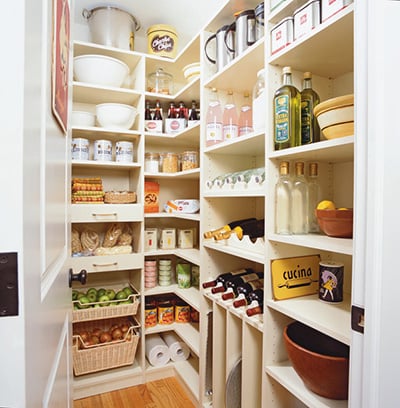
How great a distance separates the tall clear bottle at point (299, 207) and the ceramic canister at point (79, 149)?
4.54 ft

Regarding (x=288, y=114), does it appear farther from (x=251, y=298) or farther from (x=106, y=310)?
(x=106, y=310)

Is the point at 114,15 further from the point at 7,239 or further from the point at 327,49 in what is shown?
the point at 7,239

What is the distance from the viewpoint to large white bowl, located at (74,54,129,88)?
180cm

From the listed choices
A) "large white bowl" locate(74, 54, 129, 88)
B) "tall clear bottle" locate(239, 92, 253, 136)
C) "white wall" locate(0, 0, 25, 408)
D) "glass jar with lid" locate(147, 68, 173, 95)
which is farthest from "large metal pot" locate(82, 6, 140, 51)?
"white wall" locate(0, 0, 25, 408)

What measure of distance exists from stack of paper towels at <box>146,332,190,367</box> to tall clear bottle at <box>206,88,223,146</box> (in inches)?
60.1

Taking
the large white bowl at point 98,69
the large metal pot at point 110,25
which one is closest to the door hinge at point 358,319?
the large white bowl at point 98,69

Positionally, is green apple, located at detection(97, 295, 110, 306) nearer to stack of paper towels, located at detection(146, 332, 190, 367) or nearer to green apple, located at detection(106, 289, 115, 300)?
green apple, located at detection(106, 289, 115, 300)

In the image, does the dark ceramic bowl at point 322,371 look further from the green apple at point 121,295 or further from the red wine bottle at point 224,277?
the green apple at point 121,295

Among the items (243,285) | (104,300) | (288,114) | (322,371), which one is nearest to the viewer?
(322,371)

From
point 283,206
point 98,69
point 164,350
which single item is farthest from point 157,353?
point 98,69

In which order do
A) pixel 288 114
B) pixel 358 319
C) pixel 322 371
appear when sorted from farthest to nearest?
pixel 288 114
pixel 322 371
pixel 358 319

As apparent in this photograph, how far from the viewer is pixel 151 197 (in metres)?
2.13

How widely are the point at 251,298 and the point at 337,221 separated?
1.87ft

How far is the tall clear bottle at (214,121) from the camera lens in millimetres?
1516
